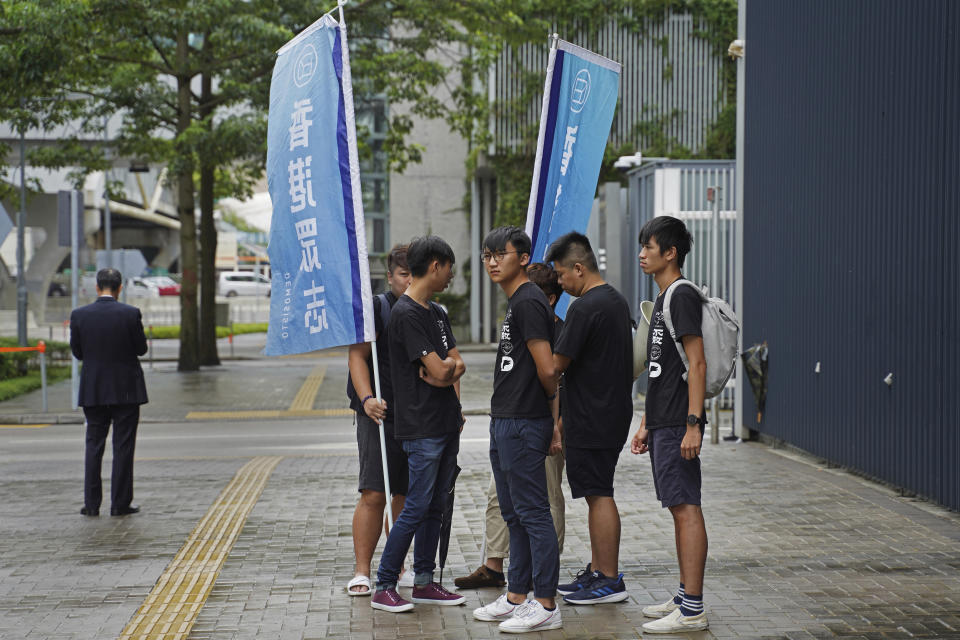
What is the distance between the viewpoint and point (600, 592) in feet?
19.9

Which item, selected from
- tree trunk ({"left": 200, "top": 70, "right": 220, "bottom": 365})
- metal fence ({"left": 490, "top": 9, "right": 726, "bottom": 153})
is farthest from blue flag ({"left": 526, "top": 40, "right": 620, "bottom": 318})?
metal fence ({"left": 490, "top": 9, "right": 726, "bottom": 153})

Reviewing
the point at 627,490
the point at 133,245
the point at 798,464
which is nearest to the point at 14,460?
the point at 627,490

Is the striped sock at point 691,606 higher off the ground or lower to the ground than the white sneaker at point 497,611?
higher

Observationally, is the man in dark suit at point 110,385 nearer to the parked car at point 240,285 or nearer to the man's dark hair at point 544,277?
the man's dark hair at point 544,277

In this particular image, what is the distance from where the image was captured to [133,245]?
94875mm

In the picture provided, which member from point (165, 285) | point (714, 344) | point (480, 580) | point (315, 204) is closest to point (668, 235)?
point (714, 344)

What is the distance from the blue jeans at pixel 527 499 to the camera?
562 centimetres

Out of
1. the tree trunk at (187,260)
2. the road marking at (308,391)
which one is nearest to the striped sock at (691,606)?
the road marking at (308,391)

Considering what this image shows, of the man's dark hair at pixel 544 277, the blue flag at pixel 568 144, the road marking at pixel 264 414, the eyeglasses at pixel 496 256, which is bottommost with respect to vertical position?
the road marking at pixel 264 414

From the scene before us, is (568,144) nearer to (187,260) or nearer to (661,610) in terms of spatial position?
(661,610)

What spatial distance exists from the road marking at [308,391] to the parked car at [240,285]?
45.9m

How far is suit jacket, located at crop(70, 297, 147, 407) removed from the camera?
898 cm

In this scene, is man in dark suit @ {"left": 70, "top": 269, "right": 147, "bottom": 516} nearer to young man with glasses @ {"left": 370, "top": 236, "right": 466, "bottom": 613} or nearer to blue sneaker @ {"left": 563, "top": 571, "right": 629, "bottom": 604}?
young man with glasses @ {"left": 370, "top": 236, "right": 466, "bottom": 613}

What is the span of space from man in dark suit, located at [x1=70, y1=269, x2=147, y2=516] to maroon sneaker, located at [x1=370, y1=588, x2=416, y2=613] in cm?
365
